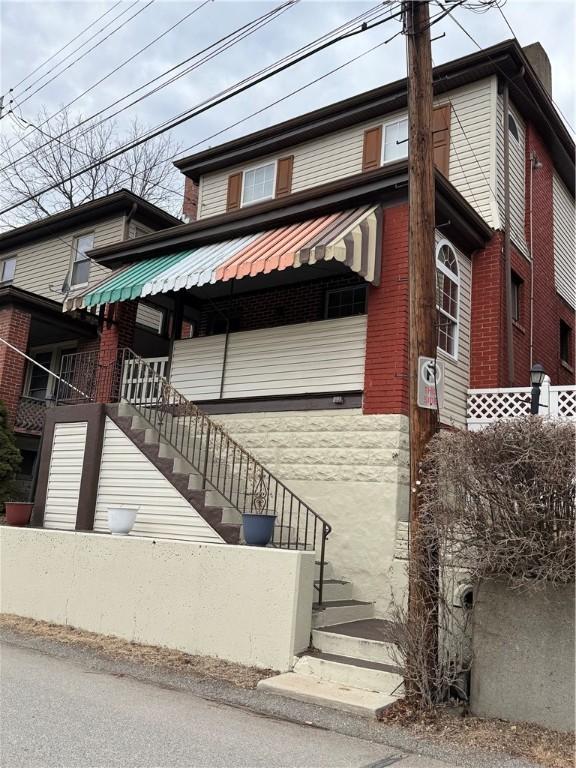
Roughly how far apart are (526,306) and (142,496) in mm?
8071

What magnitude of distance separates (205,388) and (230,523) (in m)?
3.52

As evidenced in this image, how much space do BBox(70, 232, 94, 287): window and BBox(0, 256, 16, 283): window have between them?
3128 millimetres

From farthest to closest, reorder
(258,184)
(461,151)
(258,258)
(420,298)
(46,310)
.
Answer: (46,310)
(258,184)
(461,151)
(258,258)
(420,298)

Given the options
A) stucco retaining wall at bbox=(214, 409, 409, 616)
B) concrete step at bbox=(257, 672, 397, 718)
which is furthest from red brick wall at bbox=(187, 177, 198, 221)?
concrete step at bbox=(257, 672, 397, 718)

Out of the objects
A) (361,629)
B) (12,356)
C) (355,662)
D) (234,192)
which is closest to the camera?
(355,662)

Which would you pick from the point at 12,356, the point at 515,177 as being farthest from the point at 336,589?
the point at 12,356

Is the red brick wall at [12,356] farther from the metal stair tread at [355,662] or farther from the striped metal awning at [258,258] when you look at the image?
the metal stair tread at [355,662]

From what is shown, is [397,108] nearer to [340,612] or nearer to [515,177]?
→ [515,177]

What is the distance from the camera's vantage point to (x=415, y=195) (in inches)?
253

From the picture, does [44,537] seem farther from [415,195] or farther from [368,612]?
[415,195]

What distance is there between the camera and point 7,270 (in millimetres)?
21188

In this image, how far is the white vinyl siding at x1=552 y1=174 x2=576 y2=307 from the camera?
602 inches

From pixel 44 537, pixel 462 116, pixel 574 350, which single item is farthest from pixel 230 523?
pixel 574 350

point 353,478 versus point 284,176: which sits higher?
point 284,176
